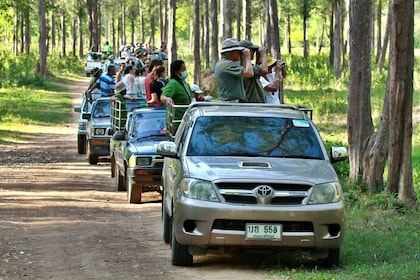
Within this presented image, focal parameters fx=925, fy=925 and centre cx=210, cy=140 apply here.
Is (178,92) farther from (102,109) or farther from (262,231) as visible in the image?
(102,109)

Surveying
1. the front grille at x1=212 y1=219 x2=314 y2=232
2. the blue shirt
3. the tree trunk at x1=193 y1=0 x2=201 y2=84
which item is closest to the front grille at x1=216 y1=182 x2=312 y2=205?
the front grille at x1=212 y1=219 x2=314 y2=232

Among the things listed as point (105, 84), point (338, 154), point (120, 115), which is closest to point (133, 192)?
point (120, 115)

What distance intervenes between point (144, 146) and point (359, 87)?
13.0ft

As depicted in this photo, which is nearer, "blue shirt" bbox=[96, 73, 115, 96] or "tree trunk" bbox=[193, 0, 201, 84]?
"blue shirt" bbox=[96, 73, 115, 96]

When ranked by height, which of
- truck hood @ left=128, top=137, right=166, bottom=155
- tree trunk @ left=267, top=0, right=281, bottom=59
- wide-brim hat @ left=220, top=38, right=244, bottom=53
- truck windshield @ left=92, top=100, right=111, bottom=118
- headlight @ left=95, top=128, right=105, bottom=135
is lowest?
→ headlight @ left=95, top=128, right=105, bottom=135

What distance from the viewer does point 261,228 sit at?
8984 millimetres

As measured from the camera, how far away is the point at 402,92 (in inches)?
532

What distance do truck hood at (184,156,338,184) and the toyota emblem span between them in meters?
0.08

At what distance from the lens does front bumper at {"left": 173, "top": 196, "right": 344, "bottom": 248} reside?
894 centimetres

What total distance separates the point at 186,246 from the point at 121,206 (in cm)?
583

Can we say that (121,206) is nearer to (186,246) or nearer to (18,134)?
(186,246)

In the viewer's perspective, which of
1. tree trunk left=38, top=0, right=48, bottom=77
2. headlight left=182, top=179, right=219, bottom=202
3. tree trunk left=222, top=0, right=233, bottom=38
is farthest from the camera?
tree trunk left=38, top=0, right=48, bottom=77

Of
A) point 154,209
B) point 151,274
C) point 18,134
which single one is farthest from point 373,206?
point 18,134

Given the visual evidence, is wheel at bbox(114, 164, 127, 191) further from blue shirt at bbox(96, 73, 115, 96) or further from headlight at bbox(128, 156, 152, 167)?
blue shirt at bbox(96, 73, 115, 96)
